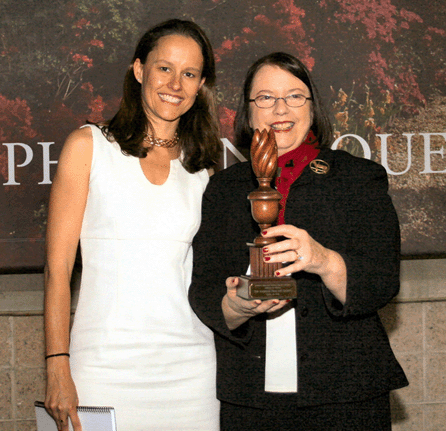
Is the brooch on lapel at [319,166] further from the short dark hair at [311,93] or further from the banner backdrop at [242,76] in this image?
the banner backdrop at [242,76]

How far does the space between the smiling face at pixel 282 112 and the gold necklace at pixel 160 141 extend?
359 millimetres

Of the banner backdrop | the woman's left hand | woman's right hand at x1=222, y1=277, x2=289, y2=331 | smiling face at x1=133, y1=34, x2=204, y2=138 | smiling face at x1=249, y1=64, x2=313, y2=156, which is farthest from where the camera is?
the banner backdrop

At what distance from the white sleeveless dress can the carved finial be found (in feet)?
1.44

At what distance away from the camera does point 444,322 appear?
3031 mm

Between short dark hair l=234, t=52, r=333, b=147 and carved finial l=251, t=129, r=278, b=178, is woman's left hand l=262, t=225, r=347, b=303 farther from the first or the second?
short dark hair l=234, t=52, r=333, b=147

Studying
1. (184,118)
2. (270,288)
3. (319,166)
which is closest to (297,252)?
(270,288)

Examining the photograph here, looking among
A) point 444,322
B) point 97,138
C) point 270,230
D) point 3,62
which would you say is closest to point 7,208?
point 3,62

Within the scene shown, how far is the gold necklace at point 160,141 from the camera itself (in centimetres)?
204

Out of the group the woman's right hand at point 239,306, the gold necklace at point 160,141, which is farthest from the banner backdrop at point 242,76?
the woman's right hand at point 239,306

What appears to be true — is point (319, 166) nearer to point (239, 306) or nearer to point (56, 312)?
point (239, 306)

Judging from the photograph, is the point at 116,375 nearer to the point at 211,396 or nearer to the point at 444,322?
the point at 211,396

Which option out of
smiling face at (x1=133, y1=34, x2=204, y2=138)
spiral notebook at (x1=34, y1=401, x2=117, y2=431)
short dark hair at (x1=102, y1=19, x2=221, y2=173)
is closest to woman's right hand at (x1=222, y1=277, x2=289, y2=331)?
spiral notebook at (x1=34, y1=401, x2=117, y2=431)

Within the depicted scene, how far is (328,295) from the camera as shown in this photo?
1620 mm

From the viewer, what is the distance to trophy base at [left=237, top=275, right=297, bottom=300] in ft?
4.95
